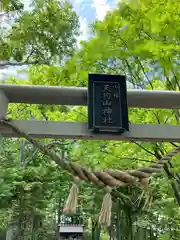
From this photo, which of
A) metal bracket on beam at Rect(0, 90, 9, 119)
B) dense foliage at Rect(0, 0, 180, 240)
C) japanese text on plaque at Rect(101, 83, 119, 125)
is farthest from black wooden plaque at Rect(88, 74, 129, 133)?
metal bracket on beam at Rect(0, 90, 9, 119)

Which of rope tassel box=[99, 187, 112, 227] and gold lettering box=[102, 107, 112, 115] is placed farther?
gold lettering box=[102, 107, 112, 115]

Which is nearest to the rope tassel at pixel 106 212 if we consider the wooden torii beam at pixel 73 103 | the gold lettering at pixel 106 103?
the wooden torii beam at pixel 73 103

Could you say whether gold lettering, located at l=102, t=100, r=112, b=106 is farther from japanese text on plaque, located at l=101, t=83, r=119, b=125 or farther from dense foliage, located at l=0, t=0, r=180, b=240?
dense foliage, located at l=0, t=0, r=180, b=240

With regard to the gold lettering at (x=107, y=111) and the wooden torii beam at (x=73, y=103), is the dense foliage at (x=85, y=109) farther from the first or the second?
the gold lettering at (x=107, y=111)

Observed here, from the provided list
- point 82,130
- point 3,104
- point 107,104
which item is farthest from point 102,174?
point 3,104

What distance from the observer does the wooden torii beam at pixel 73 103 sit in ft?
5.49

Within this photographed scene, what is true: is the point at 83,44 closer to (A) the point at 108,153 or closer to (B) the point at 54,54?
(A) the point at 108,153

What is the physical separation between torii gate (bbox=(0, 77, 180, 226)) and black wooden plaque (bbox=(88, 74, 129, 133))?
1.9 inches

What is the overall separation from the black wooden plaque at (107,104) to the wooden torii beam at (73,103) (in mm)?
50

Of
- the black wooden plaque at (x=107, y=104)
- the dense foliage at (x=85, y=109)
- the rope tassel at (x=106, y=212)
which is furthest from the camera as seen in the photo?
the dense foliage at (x=85, y=109)

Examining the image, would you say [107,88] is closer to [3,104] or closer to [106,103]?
[106,103]

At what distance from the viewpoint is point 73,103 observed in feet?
6.07

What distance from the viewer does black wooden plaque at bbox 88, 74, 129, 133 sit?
65.1 inches

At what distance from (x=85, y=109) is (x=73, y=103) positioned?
2003 mm
